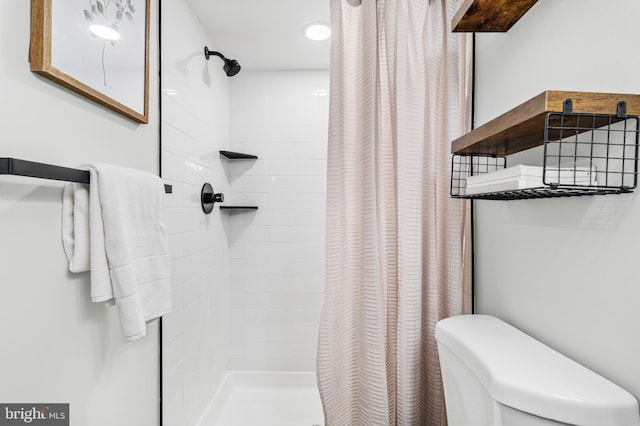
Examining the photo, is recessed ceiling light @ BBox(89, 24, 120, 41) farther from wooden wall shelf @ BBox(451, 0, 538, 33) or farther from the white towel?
wooden wall shelf @ BBox(451, 0, 538, 33)

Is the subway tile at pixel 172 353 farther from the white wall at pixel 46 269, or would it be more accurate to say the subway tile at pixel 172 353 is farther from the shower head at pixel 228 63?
the shower head at pixel 228 63

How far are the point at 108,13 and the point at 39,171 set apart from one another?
1.99 ft

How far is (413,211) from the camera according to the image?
1.27 m

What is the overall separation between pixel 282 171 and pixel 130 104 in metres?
1.25

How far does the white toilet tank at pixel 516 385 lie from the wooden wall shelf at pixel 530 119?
56cm

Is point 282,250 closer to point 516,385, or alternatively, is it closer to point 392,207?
point 392,207

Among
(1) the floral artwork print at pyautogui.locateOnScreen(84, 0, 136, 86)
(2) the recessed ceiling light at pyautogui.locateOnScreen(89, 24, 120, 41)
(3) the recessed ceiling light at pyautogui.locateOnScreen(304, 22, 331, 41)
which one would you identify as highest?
(3) the recessed ceiling light at pyautogui.locateOnScreen(304, 22, 331, 41)

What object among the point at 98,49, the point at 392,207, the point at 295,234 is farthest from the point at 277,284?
the point at 98,49

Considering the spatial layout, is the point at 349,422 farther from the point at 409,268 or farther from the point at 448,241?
the point at 448,241

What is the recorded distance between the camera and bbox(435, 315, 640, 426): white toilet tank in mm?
657

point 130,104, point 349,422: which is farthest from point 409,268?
point 130,104

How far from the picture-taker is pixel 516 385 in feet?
2.35

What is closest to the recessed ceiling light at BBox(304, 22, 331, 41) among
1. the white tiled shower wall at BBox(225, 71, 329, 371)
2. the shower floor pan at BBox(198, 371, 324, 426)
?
the white tiled shower wall at BBox(225, 71, 329, 371)

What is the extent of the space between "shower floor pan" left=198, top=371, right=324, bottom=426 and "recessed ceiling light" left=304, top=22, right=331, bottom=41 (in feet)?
6.95
